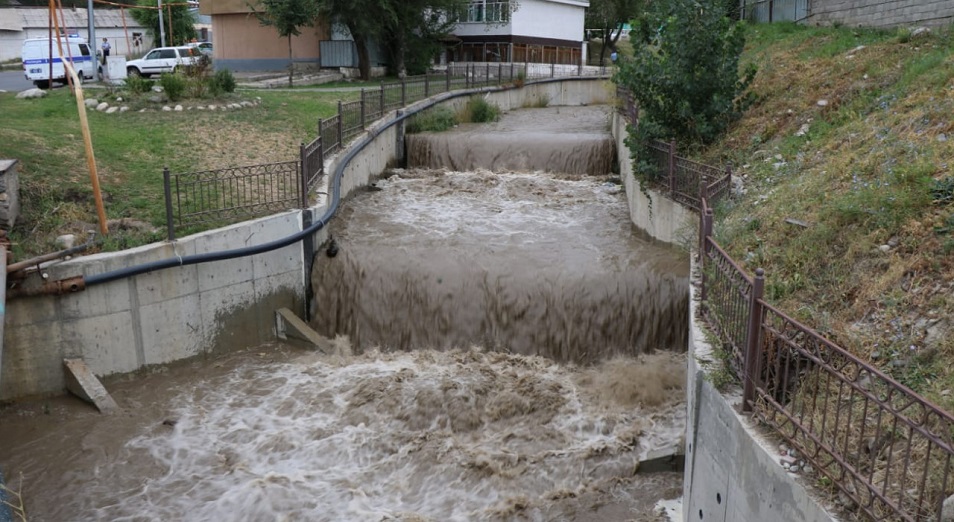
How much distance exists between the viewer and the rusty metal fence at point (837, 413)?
14.2 feet

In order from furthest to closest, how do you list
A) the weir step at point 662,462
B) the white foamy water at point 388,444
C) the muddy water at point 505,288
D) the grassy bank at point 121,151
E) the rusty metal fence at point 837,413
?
1. the muddy water at point 505,288
2. the grassy bank at point 121,151
3. the weir step at point 662,462
4. the white foamy water at point 388,444
5. the rusty metal fence at point 837,413

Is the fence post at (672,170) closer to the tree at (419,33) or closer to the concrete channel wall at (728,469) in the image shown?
the concrete channel wall at (728,469)

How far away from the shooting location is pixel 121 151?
14047mm

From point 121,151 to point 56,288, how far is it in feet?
17.1

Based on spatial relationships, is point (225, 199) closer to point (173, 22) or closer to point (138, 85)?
point (138, 85)

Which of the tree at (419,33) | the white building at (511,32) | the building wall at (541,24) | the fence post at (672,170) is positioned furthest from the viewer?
the building wall at (541,24)

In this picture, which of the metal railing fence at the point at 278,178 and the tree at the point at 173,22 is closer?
the metal railing fence at the point at 278,178

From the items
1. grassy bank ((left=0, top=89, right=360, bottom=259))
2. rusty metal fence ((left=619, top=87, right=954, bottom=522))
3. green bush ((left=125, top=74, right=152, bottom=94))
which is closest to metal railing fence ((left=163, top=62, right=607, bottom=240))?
grassy bank ((left=0, top=89, right=360, bottom=259))

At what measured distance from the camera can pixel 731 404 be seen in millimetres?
5922

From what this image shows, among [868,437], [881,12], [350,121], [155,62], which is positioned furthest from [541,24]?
[868,437]

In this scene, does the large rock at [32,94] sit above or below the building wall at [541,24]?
below

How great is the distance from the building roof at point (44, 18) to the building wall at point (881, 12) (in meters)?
36.2

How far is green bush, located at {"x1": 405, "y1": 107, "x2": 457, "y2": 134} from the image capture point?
71.3 feet

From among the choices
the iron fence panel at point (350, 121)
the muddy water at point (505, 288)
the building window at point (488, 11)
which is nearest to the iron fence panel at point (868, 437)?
the muddy water at point (505, 288)
